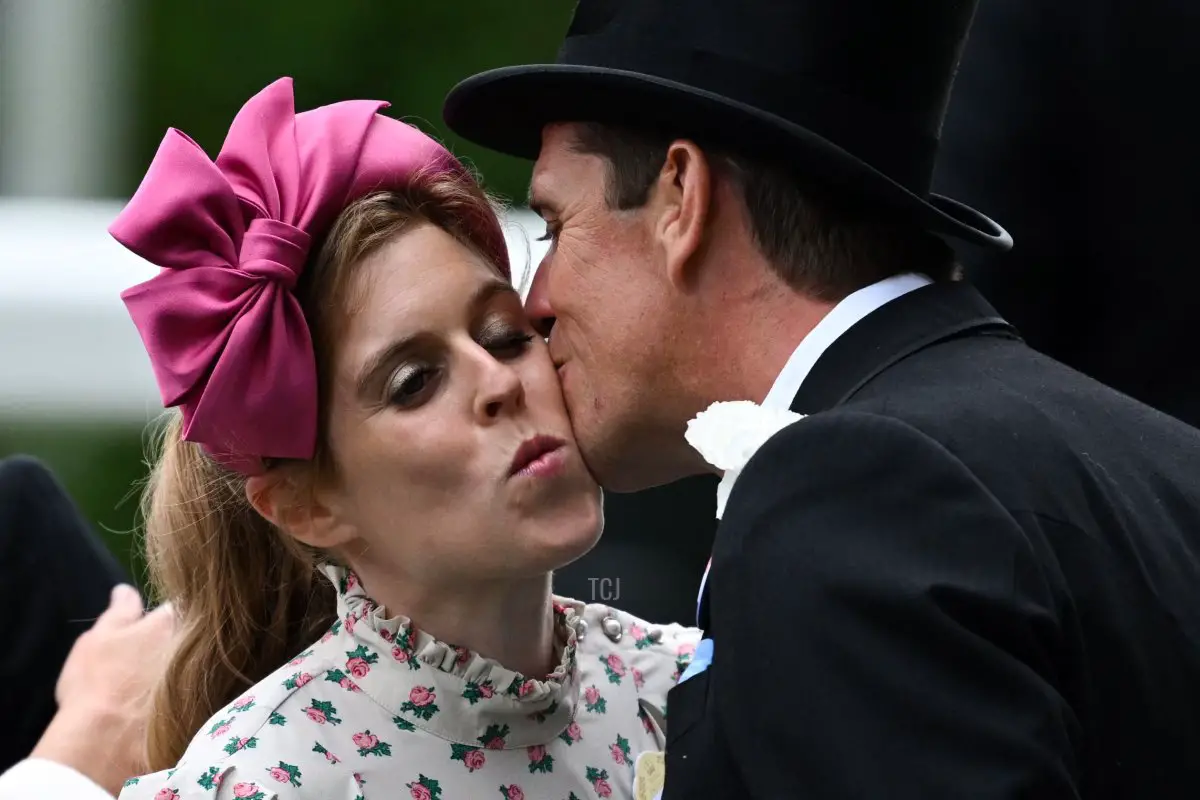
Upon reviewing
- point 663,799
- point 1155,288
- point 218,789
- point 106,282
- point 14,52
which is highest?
point 1155,288

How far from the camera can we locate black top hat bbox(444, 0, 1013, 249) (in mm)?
1788

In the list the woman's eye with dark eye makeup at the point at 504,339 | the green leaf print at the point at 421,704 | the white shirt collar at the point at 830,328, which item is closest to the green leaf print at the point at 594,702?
the green leaf print at the point at 421,704

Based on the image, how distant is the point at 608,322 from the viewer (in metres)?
1.95

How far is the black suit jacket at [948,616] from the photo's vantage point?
130 centimetres

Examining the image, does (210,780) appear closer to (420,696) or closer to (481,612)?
(420,696)

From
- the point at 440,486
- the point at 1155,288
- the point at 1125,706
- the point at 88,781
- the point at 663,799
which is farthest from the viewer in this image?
the point at 1155,288

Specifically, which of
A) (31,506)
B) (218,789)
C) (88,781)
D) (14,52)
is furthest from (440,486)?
(14,52)

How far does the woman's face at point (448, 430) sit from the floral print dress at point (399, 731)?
112mm

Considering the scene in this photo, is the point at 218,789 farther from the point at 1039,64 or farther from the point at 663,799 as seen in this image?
the point at 1039,64

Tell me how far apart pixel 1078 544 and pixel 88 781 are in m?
1.44

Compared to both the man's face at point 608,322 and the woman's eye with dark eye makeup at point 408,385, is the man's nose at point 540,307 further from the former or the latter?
the woman's eye with dark eye makeup at point 408,385

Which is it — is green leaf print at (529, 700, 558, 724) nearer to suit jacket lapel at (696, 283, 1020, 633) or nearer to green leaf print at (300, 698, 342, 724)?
green leaf print at (300, 698, 342, 724)

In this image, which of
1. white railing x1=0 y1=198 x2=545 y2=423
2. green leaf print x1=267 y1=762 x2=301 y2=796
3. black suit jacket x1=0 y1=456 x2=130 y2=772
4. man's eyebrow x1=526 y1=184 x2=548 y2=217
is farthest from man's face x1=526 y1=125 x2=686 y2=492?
white railing x1=0 y1=198 x2=545 y2=423

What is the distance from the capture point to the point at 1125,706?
1407mm
